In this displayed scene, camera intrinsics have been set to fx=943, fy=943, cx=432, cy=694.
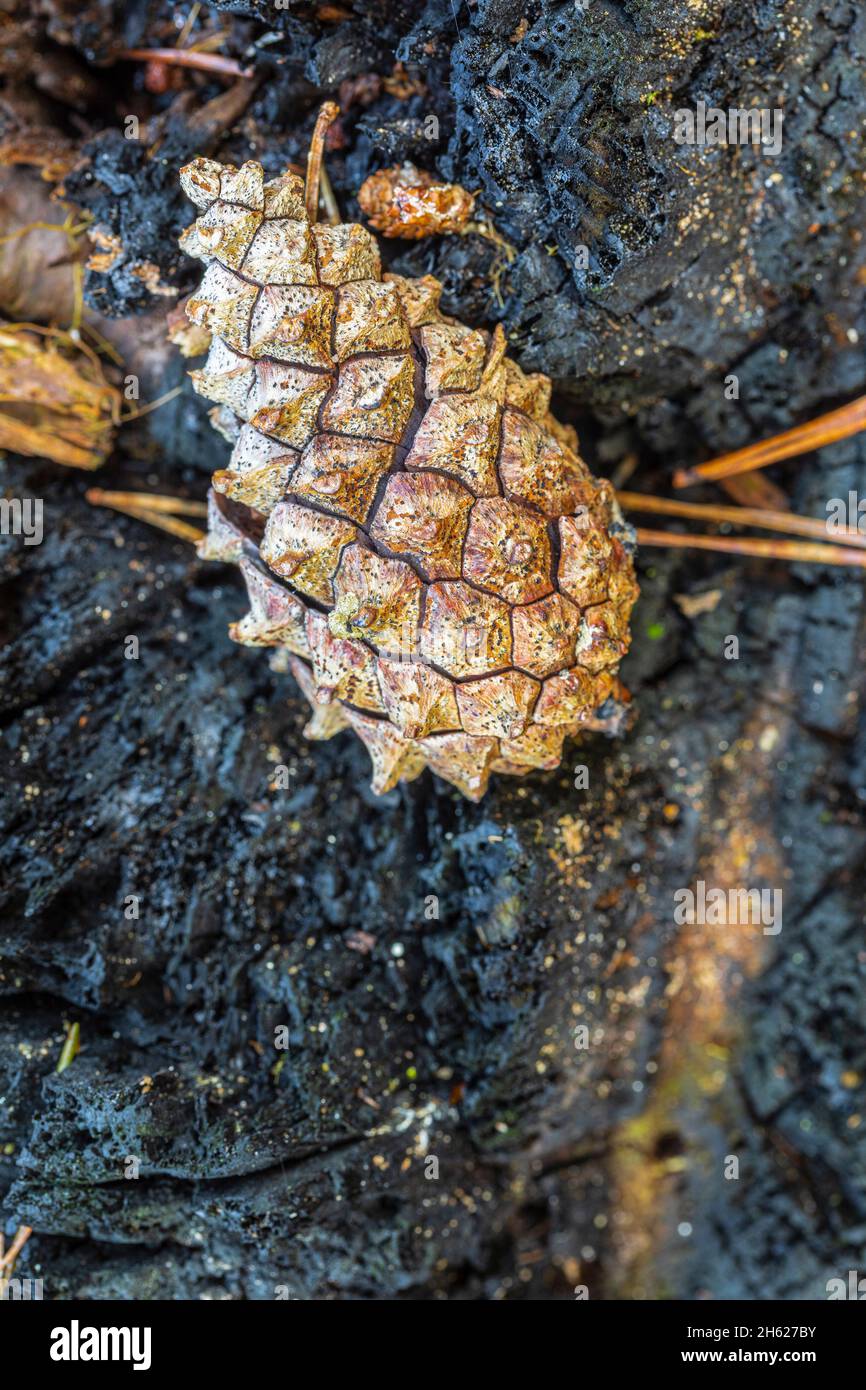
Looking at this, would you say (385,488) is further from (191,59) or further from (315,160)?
(191,59)

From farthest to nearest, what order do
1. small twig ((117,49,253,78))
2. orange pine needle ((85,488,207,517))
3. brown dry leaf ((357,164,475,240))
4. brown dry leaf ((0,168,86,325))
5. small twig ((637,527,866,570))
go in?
small twig ((637,527,866,570)), orange pine needle ((85,488,207,517)), brown dry leaf ((0,168,86,325)), small twig ((117,49,253,78)), brown dry leaf ((357,164,475,240))

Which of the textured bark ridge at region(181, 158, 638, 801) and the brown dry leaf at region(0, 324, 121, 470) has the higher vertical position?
the brown dry leaf at region(0, 324, 121, 470)

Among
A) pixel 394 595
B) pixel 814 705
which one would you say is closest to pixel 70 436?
A: pixel 394 595

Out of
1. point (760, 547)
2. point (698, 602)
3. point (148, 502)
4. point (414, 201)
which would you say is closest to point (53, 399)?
point (148, 502)

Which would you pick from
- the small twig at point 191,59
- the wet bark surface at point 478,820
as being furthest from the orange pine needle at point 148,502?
the small twig at point 191,59

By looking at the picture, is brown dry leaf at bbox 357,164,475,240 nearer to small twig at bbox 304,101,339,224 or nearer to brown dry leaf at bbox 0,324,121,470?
small twig at bbox 304,101,339,224

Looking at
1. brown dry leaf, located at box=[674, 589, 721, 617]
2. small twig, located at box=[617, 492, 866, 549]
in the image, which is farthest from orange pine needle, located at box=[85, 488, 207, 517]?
brown dry leaf, located at box=[674, 589, 721, 617]
